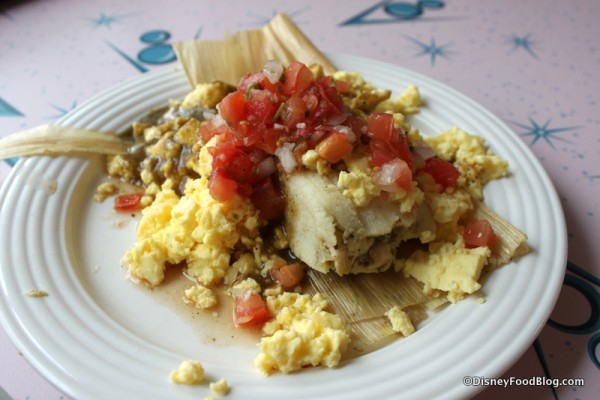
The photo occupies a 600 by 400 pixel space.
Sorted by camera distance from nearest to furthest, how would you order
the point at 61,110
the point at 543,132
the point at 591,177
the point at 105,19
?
the point at 591,177, the point at 543,132, the point at 61,110, the point at 105,19

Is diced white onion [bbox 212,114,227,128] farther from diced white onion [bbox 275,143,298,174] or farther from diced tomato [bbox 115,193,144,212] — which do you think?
diced tomato [bbox 115,193,144,212]

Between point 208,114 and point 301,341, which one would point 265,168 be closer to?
point 208,114

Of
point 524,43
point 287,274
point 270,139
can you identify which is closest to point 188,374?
point 287,274

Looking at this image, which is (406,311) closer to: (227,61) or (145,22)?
(227,61)

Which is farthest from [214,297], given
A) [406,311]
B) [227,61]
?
[227,61]

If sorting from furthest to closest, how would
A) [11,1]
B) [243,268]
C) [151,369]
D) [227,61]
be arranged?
[11,1], [227,61], [243,268], [151,369]

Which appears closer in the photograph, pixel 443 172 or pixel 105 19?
pixel 443 172

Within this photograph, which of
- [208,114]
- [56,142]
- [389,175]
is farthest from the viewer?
[208,114]
